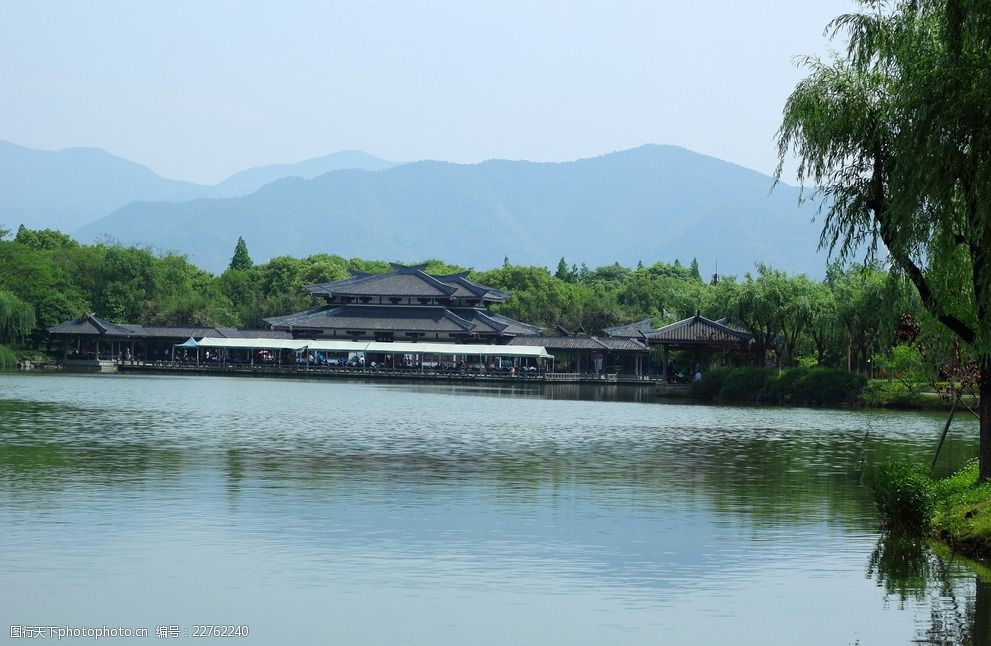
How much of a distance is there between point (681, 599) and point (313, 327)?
77.6m

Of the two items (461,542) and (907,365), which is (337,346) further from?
(461,542)

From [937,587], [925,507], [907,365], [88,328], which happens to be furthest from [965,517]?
[88,328]

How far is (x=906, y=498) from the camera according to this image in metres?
15.6

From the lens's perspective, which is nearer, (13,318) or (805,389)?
(805,389)

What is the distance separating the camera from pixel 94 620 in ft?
35.1

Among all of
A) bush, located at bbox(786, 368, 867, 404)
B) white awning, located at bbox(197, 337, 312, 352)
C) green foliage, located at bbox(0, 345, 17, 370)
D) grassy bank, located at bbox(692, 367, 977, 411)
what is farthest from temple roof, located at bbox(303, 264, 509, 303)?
bush, located at bbox(786, 368, 867, 404)

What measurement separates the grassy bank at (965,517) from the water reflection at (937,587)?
259 mm

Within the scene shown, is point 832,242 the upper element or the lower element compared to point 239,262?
lower

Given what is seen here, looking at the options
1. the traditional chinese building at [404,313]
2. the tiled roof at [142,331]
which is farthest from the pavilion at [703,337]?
the tiled roof at [142,331]

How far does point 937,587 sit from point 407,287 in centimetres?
7842

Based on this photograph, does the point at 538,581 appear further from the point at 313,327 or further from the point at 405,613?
the point at 313,327

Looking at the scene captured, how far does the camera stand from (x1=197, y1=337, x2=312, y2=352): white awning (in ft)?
273

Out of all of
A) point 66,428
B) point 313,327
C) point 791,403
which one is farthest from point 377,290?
point 66,428

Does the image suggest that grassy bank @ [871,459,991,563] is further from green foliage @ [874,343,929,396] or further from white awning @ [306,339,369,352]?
white awning @ [306,339,369,352]
